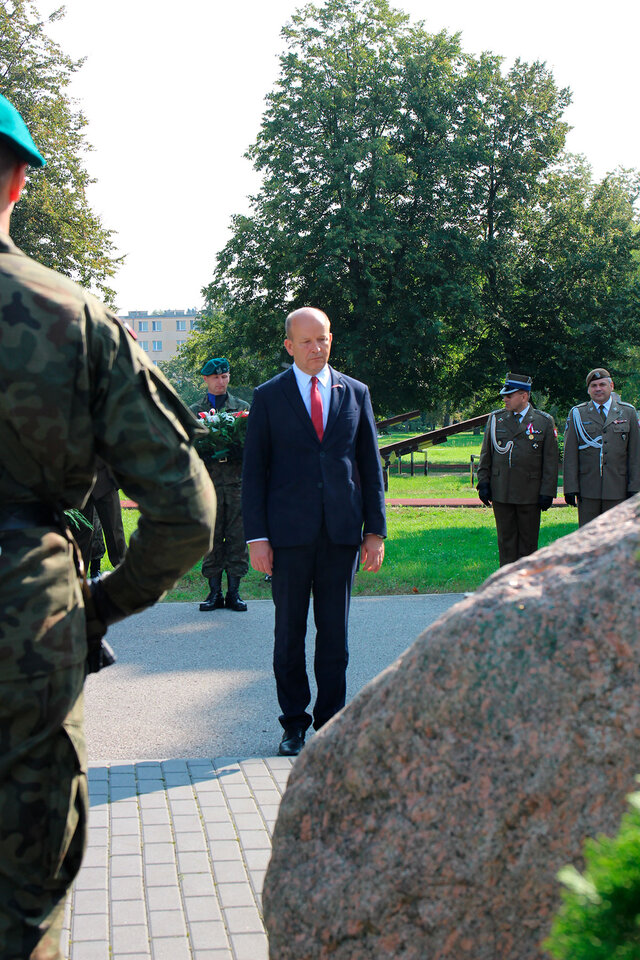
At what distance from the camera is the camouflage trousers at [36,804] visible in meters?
1.88

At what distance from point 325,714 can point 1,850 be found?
3438 mm

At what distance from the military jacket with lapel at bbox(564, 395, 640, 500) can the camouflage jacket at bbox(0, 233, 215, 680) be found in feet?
27.7

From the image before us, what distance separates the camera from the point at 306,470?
502cm

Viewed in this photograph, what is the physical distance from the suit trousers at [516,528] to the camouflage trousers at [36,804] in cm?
809

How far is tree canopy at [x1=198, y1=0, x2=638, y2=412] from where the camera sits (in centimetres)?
3434

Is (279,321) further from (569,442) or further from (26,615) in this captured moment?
(26,615)

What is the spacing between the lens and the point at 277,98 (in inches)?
1420

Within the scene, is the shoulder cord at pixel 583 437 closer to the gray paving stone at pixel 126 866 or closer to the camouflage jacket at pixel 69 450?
the gray paving stone at pixel 126 866

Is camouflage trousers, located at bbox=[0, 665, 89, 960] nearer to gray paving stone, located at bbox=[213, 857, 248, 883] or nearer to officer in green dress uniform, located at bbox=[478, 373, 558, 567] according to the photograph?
gray paving stone, located at bbox=[213, 857, 248, 883]

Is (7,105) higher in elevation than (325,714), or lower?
higher

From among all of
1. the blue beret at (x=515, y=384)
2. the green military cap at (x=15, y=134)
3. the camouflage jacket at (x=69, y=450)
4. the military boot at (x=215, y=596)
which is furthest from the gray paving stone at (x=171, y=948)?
the blue beret at (x=515, y=384)

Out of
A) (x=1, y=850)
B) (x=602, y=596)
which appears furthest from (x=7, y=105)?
(x=602, y=596)

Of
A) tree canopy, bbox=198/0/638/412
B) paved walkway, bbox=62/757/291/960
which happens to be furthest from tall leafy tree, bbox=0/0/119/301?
paved walkway, bbox=62/757/291/960

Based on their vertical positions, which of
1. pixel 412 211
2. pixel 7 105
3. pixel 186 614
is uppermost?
pixel 412 211
